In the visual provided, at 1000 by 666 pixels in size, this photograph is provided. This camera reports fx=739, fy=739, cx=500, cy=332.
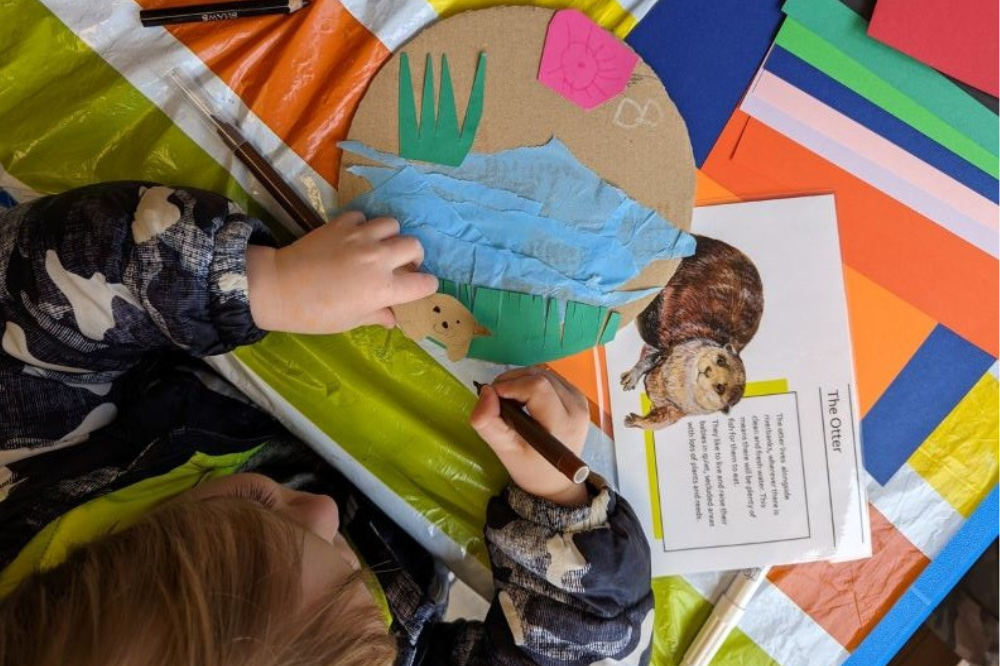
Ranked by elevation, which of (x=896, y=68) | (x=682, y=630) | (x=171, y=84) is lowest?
(x=682, y=630)

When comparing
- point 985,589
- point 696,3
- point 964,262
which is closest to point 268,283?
point 696,3

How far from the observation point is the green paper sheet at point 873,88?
1.92 ft

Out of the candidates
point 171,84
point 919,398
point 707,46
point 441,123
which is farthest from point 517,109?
point 919,398

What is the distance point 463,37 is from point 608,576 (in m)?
0.43

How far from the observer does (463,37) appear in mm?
576

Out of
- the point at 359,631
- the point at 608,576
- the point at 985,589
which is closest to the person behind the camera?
the point at 359,631

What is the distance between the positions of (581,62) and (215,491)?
1.39ft

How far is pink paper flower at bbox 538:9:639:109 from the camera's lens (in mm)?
576

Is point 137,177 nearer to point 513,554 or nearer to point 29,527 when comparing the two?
point 29,527

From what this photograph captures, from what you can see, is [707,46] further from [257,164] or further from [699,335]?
[257,164]

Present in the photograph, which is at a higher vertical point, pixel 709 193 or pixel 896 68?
pixel 896 68

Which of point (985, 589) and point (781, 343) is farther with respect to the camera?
point (985, 589)

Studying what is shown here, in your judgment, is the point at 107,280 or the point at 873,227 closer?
the point at 107,280

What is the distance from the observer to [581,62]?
578 millimetres
